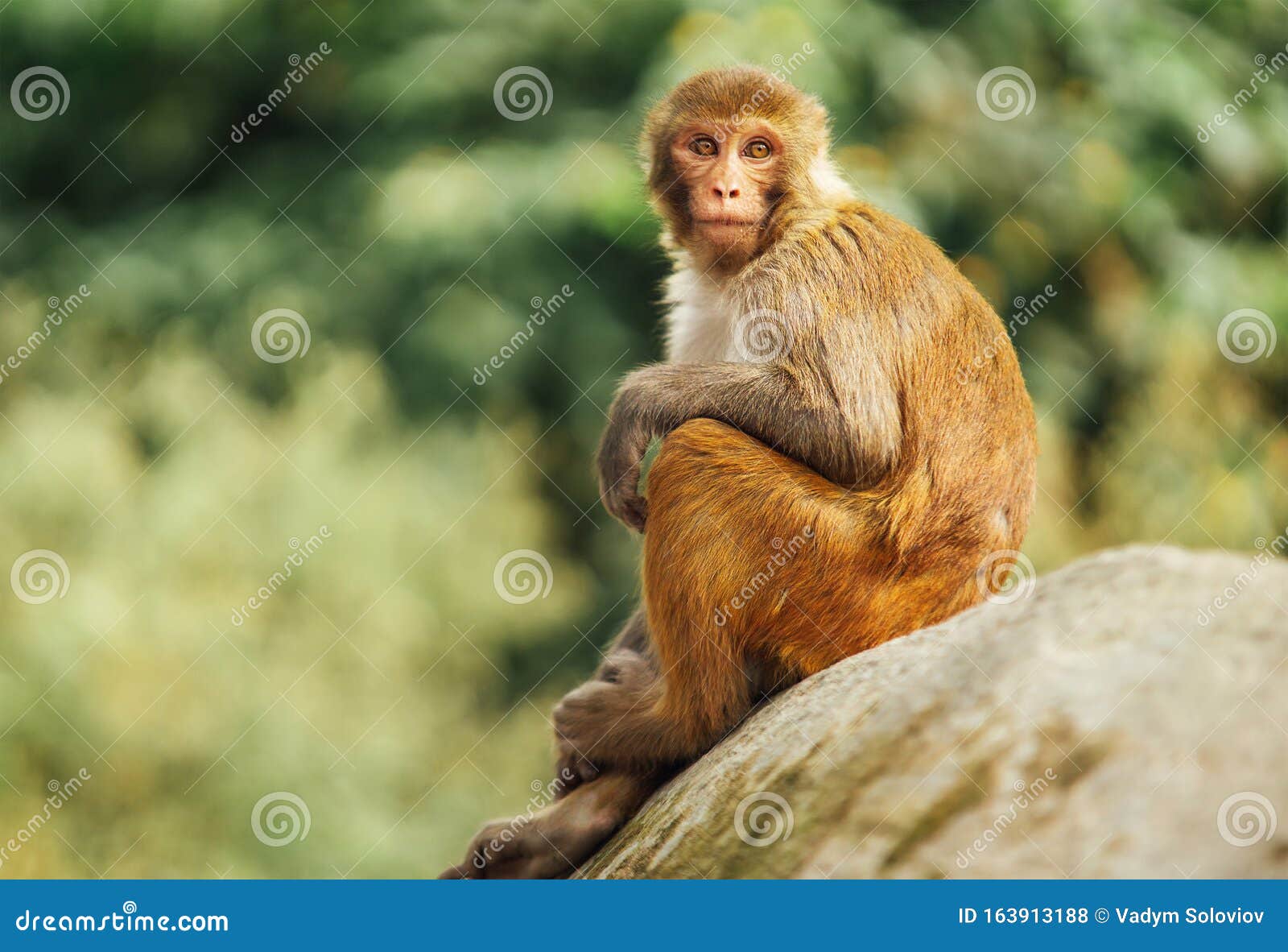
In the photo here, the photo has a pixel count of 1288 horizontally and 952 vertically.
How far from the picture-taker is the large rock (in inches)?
162

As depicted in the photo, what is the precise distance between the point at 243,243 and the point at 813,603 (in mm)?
7489

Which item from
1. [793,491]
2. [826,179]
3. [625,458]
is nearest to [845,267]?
[826,179]

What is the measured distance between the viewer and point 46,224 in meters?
12.1

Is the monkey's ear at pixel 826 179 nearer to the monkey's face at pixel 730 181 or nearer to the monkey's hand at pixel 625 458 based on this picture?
the monkey's face at pixel 730 181

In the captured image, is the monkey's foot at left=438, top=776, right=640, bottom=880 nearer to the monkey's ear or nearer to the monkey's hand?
the monkey's hand

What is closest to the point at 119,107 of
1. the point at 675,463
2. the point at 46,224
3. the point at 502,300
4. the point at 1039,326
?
the point at 46,224

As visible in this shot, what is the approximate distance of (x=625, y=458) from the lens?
5.66 m

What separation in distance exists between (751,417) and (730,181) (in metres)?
1.20

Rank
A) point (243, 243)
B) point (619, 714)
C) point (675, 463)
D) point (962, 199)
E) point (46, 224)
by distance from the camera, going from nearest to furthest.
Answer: point (675, 463)
point (619, 714)
point (962, 199)
point (243, 243)
point (46, 224)

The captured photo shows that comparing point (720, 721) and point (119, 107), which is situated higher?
point (720, 721)

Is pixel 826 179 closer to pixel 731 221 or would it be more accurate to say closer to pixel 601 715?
pixel 731 221

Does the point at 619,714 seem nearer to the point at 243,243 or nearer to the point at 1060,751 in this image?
the point at 1060,751

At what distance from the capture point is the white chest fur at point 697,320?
20.6ft

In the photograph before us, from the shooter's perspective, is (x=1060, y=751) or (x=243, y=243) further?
(x=243, y=243)
